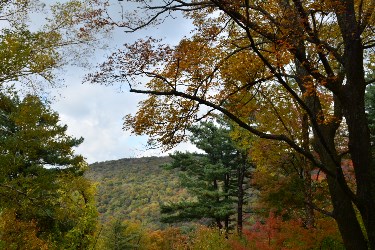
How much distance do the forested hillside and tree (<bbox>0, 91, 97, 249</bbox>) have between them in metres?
32.6

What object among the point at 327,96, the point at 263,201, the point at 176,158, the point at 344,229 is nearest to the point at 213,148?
the point at 176,158

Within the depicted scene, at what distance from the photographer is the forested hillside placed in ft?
224

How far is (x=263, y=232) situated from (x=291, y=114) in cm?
516

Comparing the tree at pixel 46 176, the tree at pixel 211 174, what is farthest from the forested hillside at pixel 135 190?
the tree at pixel 46 176

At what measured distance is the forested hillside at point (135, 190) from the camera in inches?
2687

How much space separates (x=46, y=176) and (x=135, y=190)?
64.8 meters

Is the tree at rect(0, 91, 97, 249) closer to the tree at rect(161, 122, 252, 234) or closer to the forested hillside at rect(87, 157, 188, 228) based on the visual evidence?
the tree at rect(161, 122, 252, 234)

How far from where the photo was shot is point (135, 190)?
3250 inches

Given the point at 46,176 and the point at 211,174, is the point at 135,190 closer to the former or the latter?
the point at 211,174

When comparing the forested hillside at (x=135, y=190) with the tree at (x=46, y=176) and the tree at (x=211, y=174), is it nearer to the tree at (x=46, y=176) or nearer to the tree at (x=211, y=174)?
the tree at (x=211, y=174)

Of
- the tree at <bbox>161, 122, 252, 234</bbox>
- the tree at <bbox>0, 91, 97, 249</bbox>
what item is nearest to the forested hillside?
the tree at <bbox>161, 122, 252, 234</bbox>

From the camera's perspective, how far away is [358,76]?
Answer: 275 inches

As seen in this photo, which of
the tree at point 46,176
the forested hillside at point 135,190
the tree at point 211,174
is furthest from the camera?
the forested hillside at point 135,190

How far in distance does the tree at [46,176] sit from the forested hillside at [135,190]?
32.6 metres
